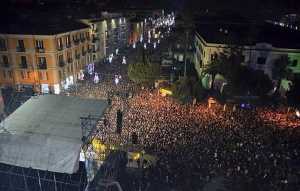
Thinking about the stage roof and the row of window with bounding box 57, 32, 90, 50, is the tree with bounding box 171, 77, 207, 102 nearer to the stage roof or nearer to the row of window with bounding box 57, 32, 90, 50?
the row of window with bounding box 57, 32, 90, 50

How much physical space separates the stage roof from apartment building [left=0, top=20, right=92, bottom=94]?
18.9 meters

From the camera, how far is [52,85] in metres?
34.9

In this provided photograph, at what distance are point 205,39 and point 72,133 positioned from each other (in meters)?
26.6

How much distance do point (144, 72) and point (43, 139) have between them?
22.1m

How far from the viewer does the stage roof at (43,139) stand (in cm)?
1331

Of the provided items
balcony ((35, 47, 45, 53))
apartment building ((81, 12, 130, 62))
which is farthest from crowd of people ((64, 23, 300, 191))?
apartment building ((81, 12, 130, 62))

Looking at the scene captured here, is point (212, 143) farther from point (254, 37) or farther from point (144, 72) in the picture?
point (254, 37)

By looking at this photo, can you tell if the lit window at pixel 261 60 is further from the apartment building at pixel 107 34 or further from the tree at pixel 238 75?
the apartment building at pixel 107 34

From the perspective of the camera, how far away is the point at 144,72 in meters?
34.8

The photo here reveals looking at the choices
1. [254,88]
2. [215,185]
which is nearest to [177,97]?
[254,88]

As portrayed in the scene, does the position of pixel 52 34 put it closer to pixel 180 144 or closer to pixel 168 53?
pixel 180 144

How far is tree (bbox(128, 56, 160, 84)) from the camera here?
3484 centimetres

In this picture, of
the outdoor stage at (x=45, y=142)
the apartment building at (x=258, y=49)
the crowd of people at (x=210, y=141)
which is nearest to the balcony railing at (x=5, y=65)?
the crowd of people at (x=210, y=141)

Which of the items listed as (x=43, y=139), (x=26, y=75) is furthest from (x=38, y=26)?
(x=43, y=139)
